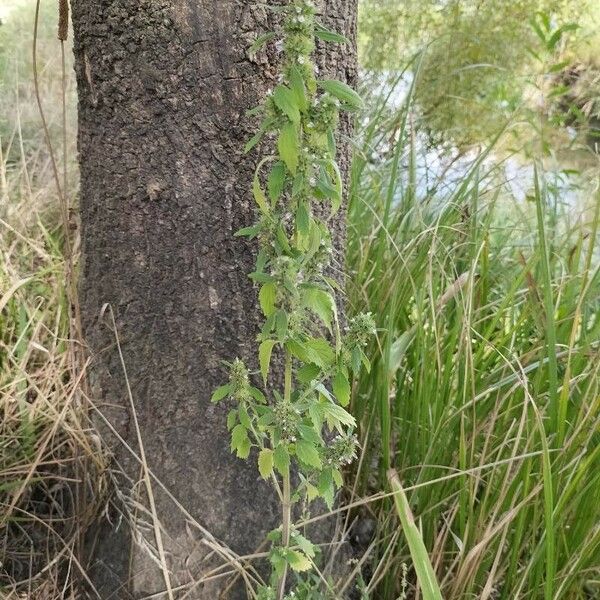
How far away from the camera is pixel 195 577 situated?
1.21 metres

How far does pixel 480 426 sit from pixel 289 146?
2.30 feet

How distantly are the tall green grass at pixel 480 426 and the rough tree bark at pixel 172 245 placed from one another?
0.27 m

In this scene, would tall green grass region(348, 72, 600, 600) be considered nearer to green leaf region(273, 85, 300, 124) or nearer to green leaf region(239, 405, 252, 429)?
green leaf region(239, 405, 252, 429)

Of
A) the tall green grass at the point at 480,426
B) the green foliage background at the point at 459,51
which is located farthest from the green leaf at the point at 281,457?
the green foliage background at the point at 459,51

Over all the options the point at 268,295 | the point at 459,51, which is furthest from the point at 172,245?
the point at 459,51

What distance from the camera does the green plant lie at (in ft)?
2.62

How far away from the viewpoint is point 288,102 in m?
0.77

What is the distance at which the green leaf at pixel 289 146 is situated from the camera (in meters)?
0.79

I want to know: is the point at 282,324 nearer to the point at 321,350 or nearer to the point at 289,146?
the point at 321,350

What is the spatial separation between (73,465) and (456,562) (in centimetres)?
71

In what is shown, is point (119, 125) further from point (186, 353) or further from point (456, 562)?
point (456, 562)

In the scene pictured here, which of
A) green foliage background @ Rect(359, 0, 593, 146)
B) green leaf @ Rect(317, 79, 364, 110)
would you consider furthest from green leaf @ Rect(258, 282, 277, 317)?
green foliage background @ Rect(359, 0, 593, 146)

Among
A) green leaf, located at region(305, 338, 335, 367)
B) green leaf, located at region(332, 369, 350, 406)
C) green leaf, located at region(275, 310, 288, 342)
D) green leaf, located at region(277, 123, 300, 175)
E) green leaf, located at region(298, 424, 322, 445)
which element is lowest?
green leaf, located at region(298, 424, 322, 445)

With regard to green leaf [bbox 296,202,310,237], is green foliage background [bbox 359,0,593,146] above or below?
below
